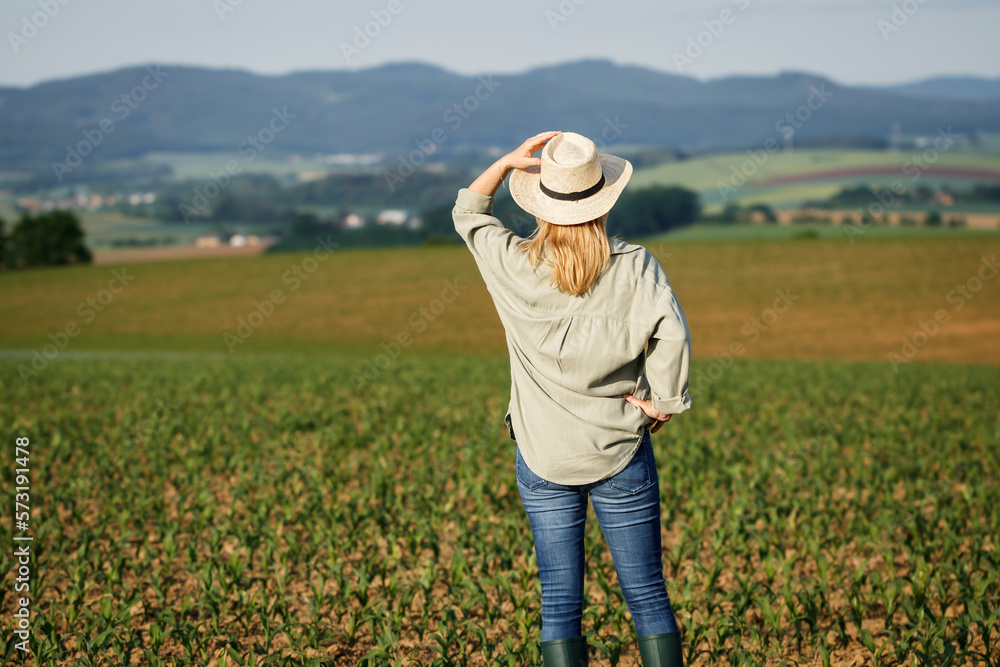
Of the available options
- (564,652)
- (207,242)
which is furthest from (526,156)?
(207,242)

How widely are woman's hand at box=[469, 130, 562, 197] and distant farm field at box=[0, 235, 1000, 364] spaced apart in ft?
97.5

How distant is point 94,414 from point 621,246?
11146 millimetres

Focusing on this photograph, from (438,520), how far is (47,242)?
256 ft

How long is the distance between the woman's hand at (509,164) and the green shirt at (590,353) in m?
0.15

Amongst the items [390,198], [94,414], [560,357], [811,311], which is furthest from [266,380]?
[390,198]

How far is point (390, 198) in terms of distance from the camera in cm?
18988

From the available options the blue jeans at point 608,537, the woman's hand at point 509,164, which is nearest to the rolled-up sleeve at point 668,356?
the blue jeans at point 608,537

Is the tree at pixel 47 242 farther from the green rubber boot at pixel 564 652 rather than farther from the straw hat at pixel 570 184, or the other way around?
the green rubber boot at pixel 564 652

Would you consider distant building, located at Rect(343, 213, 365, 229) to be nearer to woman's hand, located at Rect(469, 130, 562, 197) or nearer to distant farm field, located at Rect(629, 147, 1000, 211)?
distant farm field, located at Rect(629, 147, 1000, 211)

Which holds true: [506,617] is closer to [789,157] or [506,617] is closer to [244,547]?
[244,547]

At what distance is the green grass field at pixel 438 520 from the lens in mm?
4594

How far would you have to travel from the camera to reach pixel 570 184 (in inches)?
115

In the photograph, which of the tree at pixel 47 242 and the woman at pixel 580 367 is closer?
the woman at pixel 580 367

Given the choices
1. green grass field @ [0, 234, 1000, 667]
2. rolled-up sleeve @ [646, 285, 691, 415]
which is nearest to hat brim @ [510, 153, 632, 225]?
rolled-up sleeve @ [646, 285, 691, 415]
